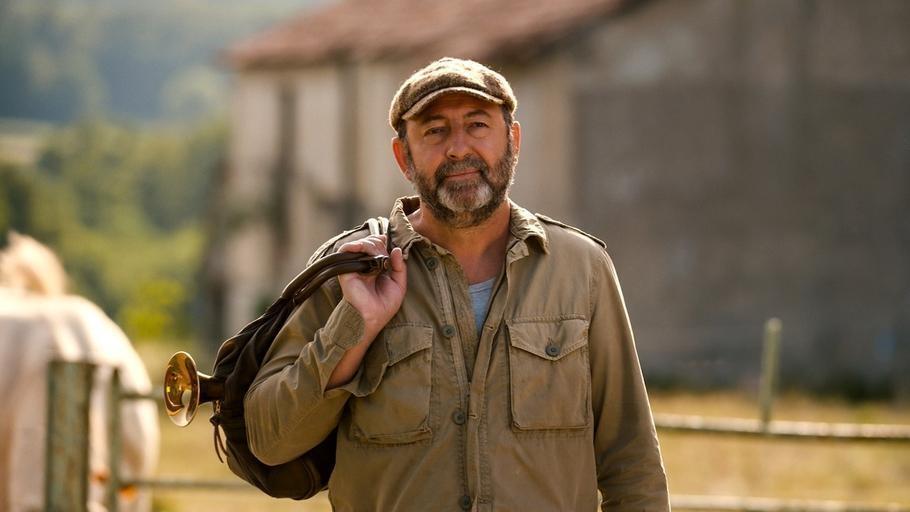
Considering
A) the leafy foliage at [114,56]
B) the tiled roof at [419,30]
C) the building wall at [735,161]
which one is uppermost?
the leafy foliage at [114,56]

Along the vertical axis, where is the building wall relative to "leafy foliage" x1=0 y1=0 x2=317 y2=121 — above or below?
below

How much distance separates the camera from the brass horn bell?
11.3 feet

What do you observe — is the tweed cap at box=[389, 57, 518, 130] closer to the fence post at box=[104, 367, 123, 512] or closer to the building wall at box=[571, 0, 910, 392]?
the fence post at box=[104, 367, 123, 512]

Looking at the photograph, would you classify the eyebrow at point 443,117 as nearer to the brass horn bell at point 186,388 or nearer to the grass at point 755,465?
the brass horn bell at point 186,388

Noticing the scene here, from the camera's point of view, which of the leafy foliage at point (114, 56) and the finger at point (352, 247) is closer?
the finger at point (352, 247)

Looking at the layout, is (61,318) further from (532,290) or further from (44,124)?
(44,124)

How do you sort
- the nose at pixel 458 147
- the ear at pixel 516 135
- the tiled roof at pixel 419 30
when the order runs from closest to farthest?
the nose at pixel 458 147 → the ear at pixel 516 135 → the tiled roof at pixel 419 30

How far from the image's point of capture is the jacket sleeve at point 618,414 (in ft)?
11.6

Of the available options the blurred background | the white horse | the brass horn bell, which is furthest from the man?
the blurred background

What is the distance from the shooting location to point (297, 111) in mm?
21359

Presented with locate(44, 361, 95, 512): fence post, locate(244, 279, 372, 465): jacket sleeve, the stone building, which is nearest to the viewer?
locate(244, 279, 372, 465): jacket sleeve

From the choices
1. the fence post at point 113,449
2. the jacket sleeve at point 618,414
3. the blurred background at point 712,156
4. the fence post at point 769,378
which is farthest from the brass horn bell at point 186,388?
the blurred background at point 712,156

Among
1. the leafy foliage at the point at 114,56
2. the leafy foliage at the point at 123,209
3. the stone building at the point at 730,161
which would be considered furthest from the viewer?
the leafy foliage at the point at 114,56

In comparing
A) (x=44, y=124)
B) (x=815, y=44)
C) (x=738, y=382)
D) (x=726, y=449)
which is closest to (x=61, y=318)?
(x=726, y=449)
